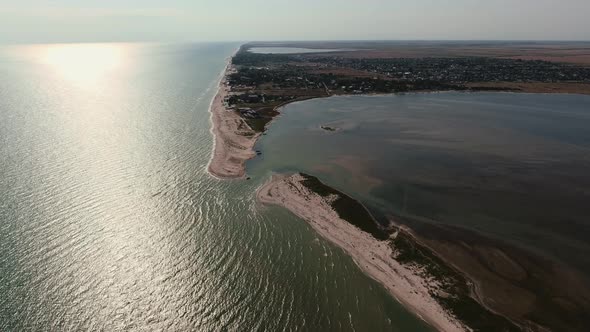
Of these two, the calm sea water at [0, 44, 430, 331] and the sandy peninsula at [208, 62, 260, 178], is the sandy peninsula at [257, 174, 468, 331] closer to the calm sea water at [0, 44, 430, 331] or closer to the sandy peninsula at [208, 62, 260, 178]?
the calm sea water at [0, 44, 430, 331]

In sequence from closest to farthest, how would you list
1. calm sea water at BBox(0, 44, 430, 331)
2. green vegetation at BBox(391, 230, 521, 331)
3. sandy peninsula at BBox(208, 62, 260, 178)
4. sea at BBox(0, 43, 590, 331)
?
green vegetation at BBox(391, 230, 521, 331)
calm sea water at BBox(0, 44, 430, 331)
sea at BBox(0, 43, 590, 331)
sandy peninsula at BBox(208, 62, 260, 178)

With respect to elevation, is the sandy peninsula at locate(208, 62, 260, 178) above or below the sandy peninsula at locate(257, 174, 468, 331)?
above

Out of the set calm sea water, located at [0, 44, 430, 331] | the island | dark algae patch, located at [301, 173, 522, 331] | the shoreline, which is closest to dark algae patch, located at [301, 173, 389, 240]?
dark algae patch, located at [301, 173, 522, 331]

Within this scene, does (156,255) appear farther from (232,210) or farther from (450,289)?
(450,289)

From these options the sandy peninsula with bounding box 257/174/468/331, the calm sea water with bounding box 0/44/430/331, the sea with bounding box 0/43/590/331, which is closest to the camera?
the calm sea water with bounding box 0/44/430/331

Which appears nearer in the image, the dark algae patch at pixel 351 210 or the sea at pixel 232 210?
the sea at pixel 232 210

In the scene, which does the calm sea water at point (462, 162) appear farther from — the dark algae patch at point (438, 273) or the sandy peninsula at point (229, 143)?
the dark algae patch at point (438, 273)

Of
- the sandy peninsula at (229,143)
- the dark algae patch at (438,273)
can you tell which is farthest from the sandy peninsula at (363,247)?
the sandy peninsula at (229,143)
